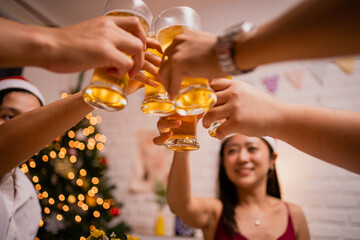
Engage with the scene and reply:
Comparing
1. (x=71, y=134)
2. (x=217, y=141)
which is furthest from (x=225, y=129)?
(x=71, y=134)

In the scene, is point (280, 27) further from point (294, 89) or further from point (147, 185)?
point (147, 185)

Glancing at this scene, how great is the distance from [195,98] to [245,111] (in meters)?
0.19

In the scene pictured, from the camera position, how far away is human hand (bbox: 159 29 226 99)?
642 millimetres

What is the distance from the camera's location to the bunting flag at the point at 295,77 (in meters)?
2.69

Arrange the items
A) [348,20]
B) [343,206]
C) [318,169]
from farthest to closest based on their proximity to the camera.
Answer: [318,169]
[343,206]
[348,20]

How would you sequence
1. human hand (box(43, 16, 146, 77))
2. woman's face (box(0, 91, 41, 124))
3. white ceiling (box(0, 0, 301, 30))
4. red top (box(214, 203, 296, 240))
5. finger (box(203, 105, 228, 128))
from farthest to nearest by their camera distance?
1. white ceiling (box(0, 0, 301, 30))
2. red top (box(214, 203, 296, 240))
3. woman's face (box(0, 91, 41, 124))
4. finger (box(203, 105, 228, 128))
5. human hand (box(43, 16, 146, 77))

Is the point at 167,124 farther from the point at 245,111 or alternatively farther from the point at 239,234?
the point at 239,234

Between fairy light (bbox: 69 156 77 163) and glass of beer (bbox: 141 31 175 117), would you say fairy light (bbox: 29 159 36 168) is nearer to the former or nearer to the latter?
fairy light (bbox: 69 156 77 163)

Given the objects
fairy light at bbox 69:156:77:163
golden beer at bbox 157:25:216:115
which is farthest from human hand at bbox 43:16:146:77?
fairy light at bbox 69:156:77:163

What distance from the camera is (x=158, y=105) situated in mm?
872

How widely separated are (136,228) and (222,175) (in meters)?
1.71

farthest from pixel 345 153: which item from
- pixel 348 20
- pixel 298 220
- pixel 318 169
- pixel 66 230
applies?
pixel 66 230

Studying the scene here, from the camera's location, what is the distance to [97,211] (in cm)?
273

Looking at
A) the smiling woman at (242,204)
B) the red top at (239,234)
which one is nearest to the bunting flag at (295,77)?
the smiling woman at (242,204)
